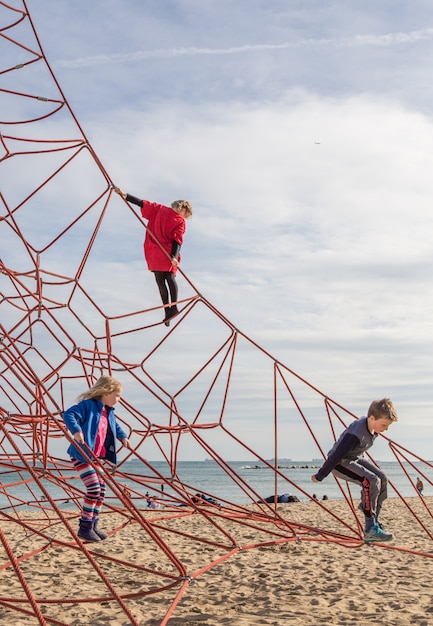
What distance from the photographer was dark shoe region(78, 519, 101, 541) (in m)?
5.42

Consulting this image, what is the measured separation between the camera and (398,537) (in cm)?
1142

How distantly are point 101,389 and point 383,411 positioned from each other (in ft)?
Result: 6.94

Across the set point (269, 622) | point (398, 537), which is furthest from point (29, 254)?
point (398, 537)

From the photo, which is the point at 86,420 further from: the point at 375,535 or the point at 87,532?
the point at 375,535

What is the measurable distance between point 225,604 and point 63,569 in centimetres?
232

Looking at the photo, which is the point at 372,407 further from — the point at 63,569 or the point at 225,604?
the point at 63,569

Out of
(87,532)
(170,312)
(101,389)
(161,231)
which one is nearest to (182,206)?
(161,231)

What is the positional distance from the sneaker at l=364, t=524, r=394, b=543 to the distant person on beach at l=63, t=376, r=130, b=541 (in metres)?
2.00

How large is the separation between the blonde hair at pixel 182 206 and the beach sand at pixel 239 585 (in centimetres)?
310

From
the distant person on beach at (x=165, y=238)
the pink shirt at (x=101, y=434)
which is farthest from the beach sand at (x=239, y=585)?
the distant person on beach at (x=165, y=238)

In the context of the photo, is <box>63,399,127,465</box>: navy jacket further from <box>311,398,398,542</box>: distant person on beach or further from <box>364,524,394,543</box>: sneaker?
<box>364,524,394,543</box>: sneaker

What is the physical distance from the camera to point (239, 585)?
269 inches

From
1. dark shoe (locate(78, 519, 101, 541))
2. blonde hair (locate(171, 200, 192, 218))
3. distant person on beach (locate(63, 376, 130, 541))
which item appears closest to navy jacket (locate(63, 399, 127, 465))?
distant person on beach (locate(63, 376, 130, 541))

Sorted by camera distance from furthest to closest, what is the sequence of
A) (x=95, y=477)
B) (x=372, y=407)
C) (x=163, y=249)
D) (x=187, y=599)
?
(x=163, y=249) < (x=187, y=599) < (x=372, y=407) < (x=95, y=477)
